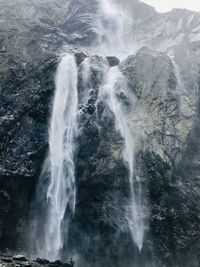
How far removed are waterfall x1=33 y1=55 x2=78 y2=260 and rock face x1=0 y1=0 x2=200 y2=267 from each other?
665 millimetres

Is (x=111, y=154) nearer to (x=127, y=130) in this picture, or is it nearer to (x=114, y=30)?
(x=127, y=130)

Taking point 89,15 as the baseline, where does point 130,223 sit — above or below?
below

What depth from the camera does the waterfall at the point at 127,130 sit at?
3550 cm

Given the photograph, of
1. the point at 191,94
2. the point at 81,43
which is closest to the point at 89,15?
the point at 81,43

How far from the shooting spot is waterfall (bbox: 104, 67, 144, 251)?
3550cm

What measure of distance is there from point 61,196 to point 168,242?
992 cm

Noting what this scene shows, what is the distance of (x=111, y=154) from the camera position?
3731 centimetres

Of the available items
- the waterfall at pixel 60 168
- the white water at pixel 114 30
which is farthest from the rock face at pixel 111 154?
the white water at pixel 114 30

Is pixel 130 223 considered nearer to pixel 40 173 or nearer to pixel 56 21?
pixel 40 173

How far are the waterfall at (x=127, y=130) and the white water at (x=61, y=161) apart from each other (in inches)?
147

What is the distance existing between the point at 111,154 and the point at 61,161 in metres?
4.56

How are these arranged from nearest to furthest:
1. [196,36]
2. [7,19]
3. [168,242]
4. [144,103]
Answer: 1. [168,242]
2. [144,103]
3. [7,19]
4. [196,36]

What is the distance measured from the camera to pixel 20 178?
1459 inches

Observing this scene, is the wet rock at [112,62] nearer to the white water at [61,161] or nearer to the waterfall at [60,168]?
the white water at [61,161]
